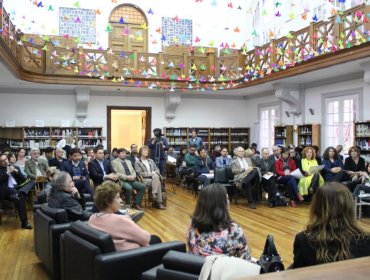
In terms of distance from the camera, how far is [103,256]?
8.80 ft

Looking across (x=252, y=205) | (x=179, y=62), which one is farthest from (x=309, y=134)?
(x=179, y=62)

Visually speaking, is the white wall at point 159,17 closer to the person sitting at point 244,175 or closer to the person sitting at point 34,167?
the person sitting at point 34,167

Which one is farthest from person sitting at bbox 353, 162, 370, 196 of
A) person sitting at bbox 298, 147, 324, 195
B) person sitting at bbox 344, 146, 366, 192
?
person sitting at bbox 298, 147, 324, 195

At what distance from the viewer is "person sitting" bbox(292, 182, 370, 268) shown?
201 centimetres

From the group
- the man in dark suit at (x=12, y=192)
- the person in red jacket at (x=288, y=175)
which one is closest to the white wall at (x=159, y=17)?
the person in red jacket at (x=288, y=175)

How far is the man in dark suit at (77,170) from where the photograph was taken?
265 inches

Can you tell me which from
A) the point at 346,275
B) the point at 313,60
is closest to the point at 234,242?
the point at 346,275

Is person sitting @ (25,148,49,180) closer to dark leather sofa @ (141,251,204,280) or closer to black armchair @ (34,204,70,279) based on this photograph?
black armchair @ (34,204,70,279)

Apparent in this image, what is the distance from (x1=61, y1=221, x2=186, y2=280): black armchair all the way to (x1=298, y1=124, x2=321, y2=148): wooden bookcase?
8616 mm

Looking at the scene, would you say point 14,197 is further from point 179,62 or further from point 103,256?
point 179,62

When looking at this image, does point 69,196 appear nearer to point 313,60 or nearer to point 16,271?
point 16,271

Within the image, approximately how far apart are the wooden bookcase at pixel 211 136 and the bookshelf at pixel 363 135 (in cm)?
561

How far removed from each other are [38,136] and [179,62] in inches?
204

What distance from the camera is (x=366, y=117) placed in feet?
30.4
